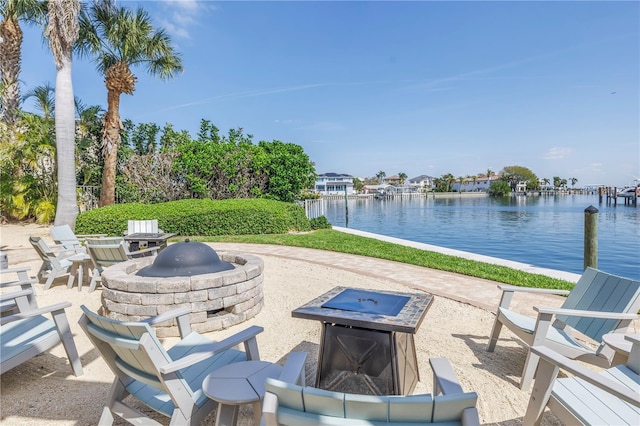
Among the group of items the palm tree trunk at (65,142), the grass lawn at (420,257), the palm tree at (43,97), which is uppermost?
the palm tree at (43,97)

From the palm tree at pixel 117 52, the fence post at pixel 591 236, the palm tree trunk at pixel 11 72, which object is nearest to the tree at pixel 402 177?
the palm tree at pixel 117 52

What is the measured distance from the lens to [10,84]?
15742 mm

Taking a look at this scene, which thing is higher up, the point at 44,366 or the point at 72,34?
the point at 72,34

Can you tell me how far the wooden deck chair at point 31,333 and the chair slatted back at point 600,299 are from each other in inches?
191

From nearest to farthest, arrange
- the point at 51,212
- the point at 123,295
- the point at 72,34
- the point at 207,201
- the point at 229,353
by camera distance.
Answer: the point at 229,353, the point at 123,295, the point at 72,34, the point at 207,201, the point at 51,212

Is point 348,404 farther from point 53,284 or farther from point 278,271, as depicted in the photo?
point 53,284

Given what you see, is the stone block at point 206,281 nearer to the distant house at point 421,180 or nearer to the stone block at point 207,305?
the stone block at point 207,305

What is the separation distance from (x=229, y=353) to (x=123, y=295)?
216 cm

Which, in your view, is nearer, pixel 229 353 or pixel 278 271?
pixel 229 353

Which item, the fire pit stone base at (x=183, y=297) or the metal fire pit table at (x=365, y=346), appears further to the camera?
the fire pit stone base at (x=183, y=297)

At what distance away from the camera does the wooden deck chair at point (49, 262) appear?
6.04 metres

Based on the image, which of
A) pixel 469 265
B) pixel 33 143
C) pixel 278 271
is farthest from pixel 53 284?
pixel 33 143

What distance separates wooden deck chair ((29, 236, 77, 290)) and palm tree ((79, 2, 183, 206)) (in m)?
9.64

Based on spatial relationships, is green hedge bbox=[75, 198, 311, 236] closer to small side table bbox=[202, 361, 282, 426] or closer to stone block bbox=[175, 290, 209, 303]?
stone block bbox=[175, 290, 209, 303]
